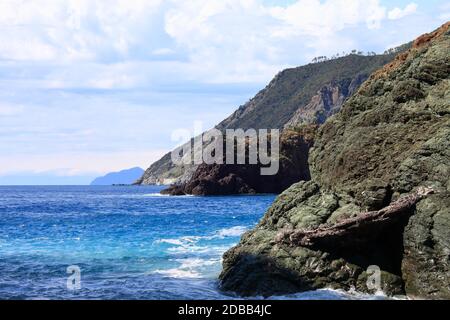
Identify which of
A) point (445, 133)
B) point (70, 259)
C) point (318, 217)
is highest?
point (445, 133)

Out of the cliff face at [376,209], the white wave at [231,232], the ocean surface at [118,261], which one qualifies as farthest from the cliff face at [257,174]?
the cliff face at [376,209]

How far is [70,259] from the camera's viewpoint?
87.8 feet

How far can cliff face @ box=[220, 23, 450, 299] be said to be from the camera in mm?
16609

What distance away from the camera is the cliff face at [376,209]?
16609 mm

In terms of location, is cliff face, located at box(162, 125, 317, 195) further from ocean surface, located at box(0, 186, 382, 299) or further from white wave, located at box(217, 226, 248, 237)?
white wave, located at box(217, 226, 248, 237)

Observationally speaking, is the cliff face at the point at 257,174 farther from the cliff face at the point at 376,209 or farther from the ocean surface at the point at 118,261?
the cliff face at the point at 376,209

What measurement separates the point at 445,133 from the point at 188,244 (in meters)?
17.3

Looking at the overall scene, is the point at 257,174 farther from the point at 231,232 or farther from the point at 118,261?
the point at 118,261

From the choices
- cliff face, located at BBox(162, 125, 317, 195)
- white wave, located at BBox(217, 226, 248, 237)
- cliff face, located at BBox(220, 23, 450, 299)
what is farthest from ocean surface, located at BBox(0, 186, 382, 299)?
cliff face, located at BBox(162, 125, 317, 195)

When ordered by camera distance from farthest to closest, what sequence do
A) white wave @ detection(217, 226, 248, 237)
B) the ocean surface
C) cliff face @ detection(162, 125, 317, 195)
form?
cliff face @ detection(162, 125, 317, 195) → white wave @ detection(217, 226, 248, 237) → the ocean surface

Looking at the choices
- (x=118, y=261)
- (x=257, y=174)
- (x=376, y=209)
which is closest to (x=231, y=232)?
(x=118, y=261)

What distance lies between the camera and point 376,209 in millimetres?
17969
